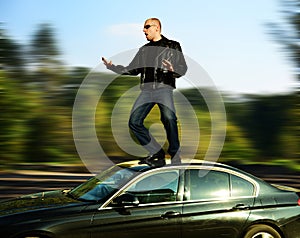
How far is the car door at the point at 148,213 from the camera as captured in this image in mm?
5645

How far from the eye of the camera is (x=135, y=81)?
58.5ft

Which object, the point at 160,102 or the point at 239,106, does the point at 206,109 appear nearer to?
the point at 239,106

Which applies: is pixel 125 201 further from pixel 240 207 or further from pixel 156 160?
pixel 240 207

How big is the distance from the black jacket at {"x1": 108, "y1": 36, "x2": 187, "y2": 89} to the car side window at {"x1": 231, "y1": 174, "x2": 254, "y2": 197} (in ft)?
6.24

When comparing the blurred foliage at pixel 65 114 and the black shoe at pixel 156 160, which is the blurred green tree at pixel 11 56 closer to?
the blurred foliage at pixel 65 114

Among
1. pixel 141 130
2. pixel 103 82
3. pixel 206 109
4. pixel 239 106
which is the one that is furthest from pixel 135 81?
pixel 141 130

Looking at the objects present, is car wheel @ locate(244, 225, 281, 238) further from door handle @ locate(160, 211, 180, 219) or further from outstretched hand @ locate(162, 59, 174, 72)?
outstretched hand @ locate(162, 59, 174, 72)

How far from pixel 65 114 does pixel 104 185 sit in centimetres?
1251

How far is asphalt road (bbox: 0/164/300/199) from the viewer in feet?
40.2

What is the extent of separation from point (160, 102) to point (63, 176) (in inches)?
290

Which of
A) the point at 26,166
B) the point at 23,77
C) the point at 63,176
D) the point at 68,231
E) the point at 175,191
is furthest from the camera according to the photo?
the point at 23,77

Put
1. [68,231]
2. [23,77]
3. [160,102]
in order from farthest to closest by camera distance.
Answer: [23,77], [160,102], [68,231]

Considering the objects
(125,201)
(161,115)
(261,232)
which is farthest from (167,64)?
(261,232)

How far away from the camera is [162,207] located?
19.4 ft
